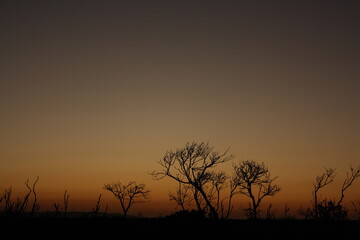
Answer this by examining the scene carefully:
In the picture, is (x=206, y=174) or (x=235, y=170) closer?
(x=206, y=174)

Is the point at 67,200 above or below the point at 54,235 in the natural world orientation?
above

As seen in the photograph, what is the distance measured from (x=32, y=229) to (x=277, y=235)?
10071mm

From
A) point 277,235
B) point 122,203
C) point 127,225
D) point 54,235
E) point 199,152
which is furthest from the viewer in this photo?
point 122,203

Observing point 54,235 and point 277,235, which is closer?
point 54,235

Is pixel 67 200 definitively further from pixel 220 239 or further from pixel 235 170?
pixel 235 170

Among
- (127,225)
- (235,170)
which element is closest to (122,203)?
(235,170)

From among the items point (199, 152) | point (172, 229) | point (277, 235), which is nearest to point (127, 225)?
point (172, 229)

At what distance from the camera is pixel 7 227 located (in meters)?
13.3

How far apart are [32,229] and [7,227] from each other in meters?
0.90

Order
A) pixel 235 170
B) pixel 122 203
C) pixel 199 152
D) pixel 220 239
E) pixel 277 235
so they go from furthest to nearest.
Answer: pixel 122 203
pixel 235 170
pixel 199 152
pixel 277 235
pixel 220 239

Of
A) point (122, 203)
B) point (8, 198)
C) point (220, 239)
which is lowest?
point (220, 239)

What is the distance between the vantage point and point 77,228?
14.6 meters

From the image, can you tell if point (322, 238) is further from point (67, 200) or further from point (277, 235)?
point (67, 200)

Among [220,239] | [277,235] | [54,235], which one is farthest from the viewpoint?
[277,235]
